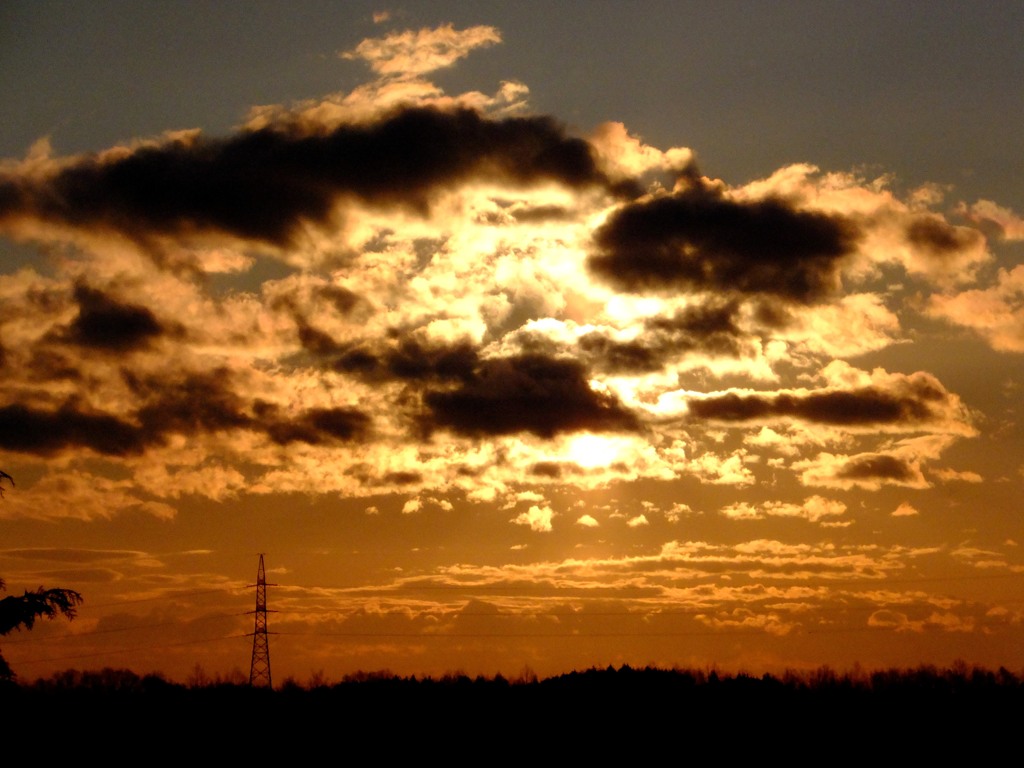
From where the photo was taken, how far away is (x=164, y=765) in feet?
172

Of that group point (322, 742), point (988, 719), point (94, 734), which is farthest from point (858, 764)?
point (94, 734)

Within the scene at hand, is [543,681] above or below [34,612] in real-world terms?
below

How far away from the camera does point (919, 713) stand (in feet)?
190

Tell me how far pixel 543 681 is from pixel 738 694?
12076 millimetres

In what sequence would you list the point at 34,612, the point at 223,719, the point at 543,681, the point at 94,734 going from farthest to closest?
the point at 543,681, the point at 223,719, the point at 94,734, the point at 34,612

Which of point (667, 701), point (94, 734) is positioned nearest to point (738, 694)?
point (667, 701)

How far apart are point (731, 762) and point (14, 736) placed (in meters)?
31.2

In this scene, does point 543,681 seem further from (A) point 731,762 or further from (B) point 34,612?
(B) point 34,612

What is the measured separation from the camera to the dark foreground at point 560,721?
53.9m

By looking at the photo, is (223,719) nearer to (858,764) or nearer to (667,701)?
(667,701)

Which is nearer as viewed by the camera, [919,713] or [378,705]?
[919,713]

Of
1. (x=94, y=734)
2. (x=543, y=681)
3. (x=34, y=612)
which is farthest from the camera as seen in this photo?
(x=543, y=681)

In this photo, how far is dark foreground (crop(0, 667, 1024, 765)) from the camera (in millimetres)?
53906

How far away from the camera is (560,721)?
59.0m
